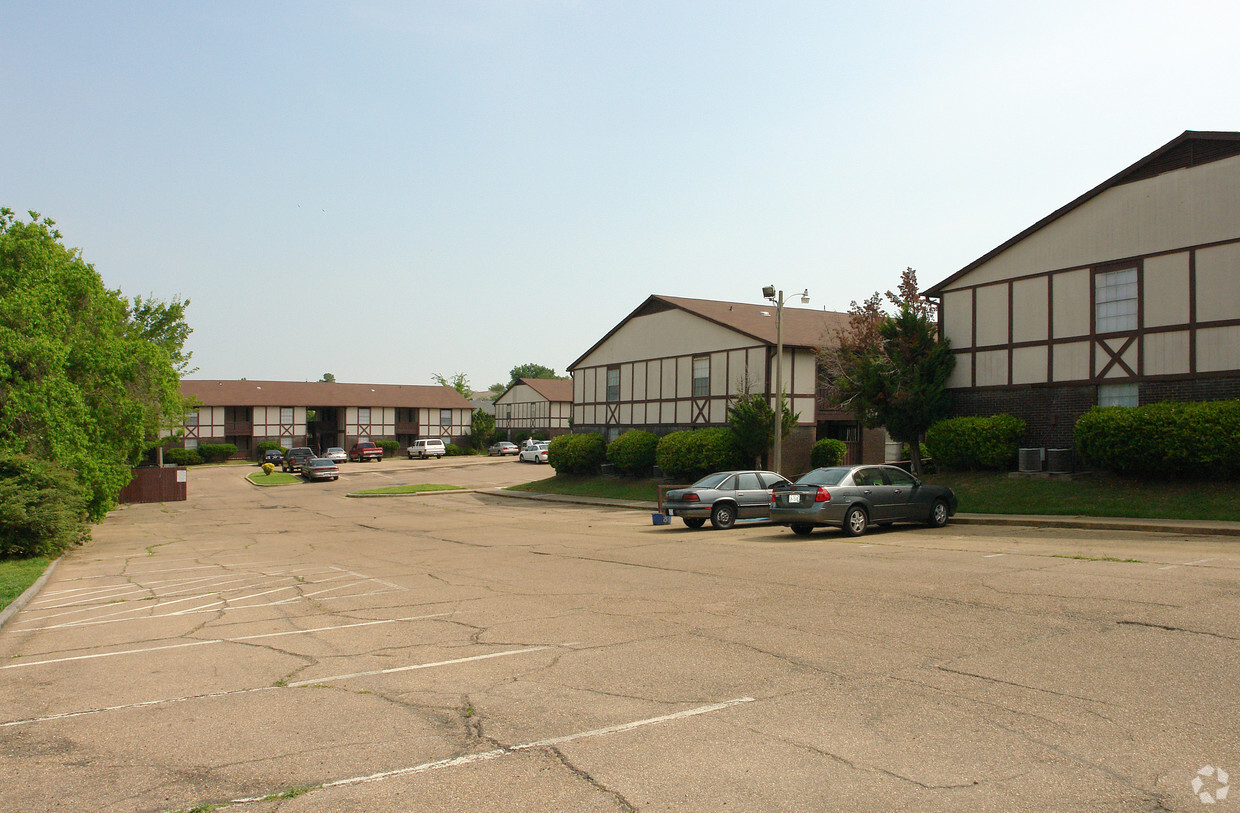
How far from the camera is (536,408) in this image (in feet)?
282

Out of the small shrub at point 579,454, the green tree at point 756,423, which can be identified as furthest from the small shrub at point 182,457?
the green tree at point 756,423

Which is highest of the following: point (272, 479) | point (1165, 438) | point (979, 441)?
point (1165, 438)

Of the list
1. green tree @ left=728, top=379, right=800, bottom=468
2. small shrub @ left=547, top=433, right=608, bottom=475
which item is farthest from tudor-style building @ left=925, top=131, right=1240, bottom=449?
small shrub @ left=547, top=433, right=608, bottom=475

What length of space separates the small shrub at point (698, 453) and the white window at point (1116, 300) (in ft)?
44.7

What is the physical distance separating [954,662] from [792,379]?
2906cm

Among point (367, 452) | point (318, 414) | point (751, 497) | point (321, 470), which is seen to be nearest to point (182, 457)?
point (367, 452)

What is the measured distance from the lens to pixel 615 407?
1779 inches

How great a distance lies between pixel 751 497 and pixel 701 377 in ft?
55.2

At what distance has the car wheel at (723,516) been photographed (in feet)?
73.5

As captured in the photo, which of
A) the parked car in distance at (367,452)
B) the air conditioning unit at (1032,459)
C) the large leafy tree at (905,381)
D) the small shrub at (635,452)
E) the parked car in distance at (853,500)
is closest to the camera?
the parked car in distance at (853,500)

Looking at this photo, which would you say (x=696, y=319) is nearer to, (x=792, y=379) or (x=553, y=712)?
(x=792, y=379)

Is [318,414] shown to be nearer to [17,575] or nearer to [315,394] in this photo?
[315,394]

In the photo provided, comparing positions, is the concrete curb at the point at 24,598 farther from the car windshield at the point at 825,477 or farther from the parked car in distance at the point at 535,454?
the parked car in distance at the point at 535,454
